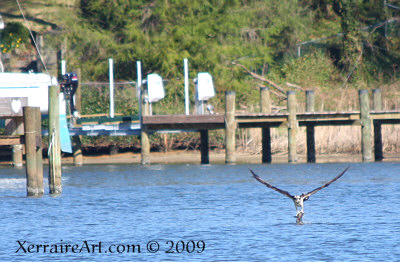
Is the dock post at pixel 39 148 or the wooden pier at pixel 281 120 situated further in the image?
the wooden pier at pixel 281 120

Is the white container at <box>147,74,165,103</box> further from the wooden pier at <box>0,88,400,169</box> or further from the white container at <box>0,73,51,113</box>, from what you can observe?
the white container at <box>0,73,51,113</box>

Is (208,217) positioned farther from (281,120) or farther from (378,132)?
(378,132)

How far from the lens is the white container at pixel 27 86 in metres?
27.5

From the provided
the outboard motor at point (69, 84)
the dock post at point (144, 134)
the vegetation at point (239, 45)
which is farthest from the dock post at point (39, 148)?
the vegetation at point (239, 45)

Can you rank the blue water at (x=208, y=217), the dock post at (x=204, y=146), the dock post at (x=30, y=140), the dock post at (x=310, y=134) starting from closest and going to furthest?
the blue water at (x=208, y=217) < the dock post at (x=30, y=140) < the dock post at (x=310, y=134) < the dock post at (x=204, y=146)

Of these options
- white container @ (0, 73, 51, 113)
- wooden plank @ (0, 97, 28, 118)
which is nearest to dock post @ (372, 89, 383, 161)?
white container @ (0, 73, 51, 113)

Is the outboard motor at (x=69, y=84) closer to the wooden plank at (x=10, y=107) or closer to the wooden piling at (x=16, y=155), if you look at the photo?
the wooden piling at (x=16, y=155)

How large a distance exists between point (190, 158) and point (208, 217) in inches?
620

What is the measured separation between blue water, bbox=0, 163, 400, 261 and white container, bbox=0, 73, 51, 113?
8.54 ft

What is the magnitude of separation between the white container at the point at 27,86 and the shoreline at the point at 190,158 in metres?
7.65

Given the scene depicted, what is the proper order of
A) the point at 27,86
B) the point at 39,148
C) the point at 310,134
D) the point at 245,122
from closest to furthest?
1. the point at 39,148
2. the point at 27,86
3. the point at 245,122
4. the point at 310,134

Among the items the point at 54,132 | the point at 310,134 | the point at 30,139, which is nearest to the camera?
the point at 30,139

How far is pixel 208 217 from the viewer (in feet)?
65.4

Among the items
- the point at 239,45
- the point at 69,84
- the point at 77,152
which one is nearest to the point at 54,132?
the point at 69,84
